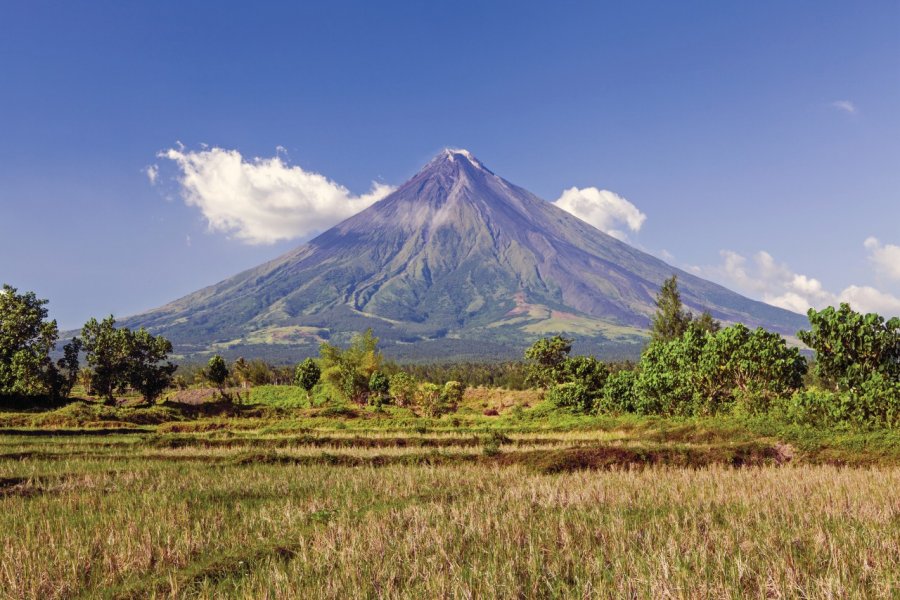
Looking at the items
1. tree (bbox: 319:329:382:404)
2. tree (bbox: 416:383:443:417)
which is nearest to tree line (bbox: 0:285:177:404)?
tree (bbox: 319:329:382:404)

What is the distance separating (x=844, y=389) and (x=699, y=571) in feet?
115

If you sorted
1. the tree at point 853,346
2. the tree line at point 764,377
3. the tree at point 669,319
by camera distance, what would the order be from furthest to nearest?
the tree at point 669,319 < the tree at point 853,346 < the tree line at point 764,377

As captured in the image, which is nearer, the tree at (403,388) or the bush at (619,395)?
the bush at (619,395)

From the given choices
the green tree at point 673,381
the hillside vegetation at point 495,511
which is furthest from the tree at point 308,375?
the green tree at point 673,381

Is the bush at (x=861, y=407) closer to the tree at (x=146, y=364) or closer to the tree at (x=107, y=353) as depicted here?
the tree at (x=146, y=364)

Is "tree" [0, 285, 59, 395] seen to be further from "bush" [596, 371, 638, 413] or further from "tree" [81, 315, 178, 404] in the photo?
"bush" [596, 371, 638, 413]

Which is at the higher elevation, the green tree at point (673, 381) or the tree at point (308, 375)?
the green tree at point (673, 381)

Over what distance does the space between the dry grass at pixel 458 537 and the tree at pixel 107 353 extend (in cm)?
6310

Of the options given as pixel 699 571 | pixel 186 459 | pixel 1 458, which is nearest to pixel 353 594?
pixel 699 571

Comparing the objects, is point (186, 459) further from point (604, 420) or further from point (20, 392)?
point (20, 392)

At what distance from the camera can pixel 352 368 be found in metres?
90.8

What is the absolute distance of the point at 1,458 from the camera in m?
23.9

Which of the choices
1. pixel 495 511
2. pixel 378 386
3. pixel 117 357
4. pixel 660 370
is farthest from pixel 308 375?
pixel 495 511

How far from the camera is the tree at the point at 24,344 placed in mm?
60156
